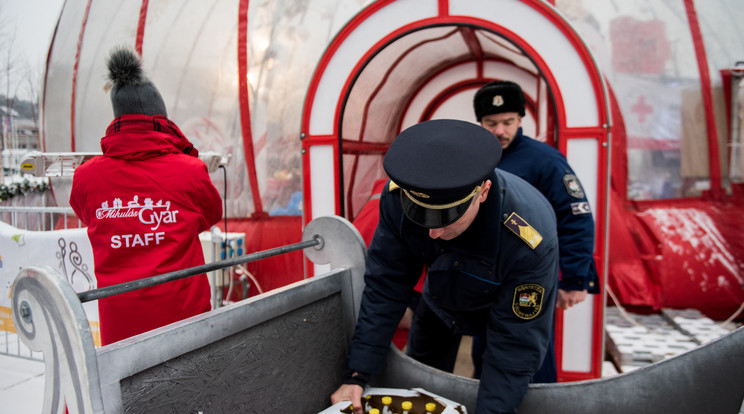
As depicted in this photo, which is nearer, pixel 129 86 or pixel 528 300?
pixel 528 300

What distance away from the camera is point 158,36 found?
5305 mm

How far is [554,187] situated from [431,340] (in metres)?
0.92

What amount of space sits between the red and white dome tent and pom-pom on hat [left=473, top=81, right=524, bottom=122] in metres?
0.32

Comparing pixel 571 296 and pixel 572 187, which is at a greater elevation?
pixel 572 187

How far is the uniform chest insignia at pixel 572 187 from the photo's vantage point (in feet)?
6.81

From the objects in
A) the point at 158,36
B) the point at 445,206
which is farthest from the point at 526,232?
the point at 158,36

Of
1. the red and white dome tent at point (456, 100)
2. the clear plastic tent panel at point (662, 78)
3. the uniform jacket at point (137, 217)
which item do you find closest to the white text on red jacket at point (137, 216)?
the uniform jacket at point (137, 217)

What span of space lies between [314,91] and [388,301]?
1664 mm

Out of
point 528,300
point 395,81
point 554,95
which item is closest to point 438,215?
point 528,300

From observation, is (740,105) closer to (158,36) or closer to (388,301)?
(388,301)

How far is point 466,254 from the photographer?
1.39 metres

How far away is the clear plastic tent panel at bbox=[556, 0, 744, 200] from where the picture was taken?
4156mm

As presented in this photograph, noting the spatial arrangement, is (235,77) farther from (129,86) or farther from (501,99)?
(501,99)

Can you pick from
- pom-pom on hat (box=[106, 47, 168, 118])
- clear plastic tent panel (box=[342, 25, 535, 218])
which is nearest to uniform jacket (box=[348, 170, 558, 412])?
pom-pom on hat (box=[106, 47, 168, 118])
